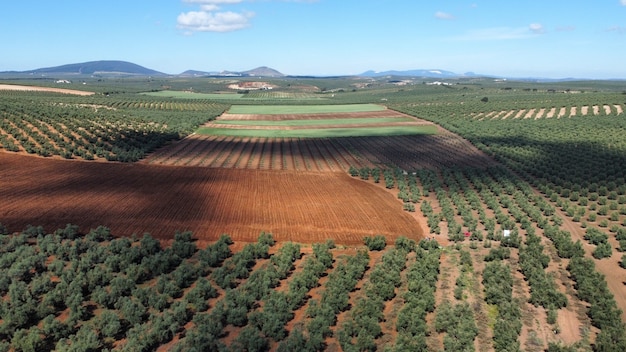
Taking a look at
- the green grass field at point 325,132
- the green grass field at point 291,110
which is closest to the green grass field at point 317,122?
the green grass field at point 325,132

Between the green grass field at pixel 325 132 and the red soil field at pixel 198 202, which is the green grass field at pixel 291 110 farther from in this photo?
the red soil field at pixel 198 202

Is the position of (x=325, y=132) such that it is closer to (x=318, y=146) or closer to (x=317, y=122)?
(x=317, y=122)

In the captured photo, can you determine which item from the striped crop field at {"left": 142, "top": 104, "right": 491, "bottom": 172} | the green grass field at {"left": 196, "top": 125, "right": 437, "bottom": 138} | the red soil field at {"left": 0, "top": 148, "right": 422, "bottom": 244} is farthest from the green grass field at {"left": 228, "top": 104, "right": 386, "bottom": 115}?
the red soil field at {"left": 0, "top": 148, "right": 422, "bottom": 244}

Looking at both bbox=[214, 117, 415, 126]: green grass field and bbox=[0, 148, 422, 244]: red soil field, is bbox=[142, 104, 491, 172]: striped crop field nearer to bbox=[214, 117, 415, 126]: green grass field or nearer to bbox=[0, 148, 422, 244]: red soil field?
bbox=[214, 117, 415, 126]: green grass field

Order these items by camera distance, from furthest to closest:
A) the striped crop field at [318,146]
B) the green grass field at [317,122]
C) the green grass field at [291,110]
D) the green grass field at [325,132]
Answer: the green grass field at [291,110], the green grass field at [317,122], the green grass field at [325,132], the striped crop field at [318,146]

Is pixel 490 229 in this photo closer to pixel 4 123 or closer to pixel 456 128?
pixel 456 128

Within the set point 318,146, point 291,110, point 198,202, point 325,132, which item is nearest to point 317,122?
point 325,132
